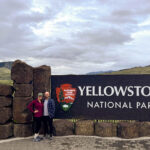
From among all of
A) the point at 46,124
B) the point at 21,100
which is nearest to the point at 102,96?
the point at 46,124

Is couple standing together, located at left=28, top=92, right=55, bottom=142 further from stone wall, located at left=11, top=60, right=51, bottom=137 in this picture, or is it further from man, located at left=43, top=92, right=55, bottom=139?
Answer: stone wall, located at left=11, top=60, right=51, bottom=137

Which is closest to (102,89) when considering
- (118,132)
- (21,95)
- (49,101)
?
(118,132)

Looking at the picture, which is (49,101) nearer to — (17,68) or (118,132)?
(17,68)

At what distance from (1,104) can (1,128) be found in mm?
995

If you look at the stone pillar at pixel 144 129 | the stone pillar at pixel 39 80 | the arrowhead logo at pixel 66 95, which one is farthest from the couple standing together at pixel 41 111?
the stone pillar at pixel 144 129

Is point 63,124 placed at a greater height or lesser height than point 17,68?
lesser

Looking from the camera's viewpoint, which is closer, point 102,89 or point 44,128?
point 44,128

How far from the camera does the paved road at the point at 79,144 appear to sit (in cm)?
695

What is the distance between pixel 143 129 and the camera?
8211 mm

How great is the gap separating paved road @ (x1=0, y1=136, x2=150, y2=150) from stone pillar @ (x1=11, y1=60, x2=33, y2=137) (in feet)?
1.64

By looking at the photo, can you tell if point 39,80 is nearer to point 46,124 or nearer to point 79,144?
→ point 46,124

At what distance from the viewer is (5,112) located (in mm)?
8242

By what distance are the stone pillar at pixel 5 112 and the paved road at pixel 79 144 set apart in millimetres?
442

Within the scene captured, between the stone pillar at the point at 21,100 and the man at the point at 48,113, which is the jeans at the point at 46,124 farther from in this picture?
the stone pillar at the point at 21,100
